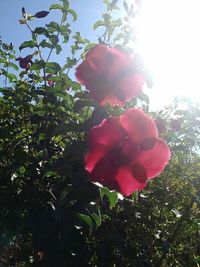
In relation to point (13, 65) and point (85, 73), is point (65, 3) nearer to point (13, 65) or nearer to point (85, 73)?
point (13, 65)

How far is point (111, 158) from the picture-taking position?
3.30ft

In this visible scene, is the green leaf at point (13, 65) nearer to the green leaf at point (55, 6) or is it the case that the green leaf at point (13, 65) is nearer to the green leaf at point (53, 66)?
the green leaf at point (55, 6)

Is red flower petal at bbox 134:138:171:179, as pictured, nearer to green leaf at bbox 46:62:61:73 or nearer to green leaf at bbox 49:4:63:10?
green leaf at bbox 46:62:61:73

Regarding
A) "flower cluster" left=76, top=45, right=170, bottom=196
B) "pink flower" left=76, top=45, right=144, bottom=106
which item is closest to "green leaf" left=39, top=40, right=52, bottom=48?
"pink flower" left=76, top=45, right=144, bottom=106

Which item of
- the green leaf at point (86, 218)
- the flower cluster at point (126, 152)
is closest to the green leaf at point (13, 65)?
the green leaf at point (86, 218)

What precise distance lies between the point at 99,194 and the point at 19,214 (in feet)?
2.84

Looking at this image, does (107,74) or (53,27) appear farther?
(53,27)

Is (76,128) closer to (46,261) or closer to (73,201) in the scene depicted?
(73,201)

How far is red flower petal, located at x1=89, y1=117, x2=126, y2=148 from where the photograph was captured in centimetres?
98

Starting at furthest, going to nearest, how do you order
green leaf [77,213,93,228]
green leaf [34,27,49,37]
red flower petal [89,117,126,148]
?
1. green leaf [34,27,49,37]
2. green leaf [77,213,93,228]
3. red flower petal [89,117,126,148]

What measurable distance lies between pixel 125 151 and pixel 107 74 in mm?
368

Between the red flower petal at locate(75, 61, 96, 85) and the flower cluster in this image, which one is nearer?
the flower cluster

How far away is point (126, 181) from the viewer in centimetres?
104

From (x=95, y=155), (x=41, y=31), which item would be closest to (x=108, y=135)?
(x=95, y=155)
